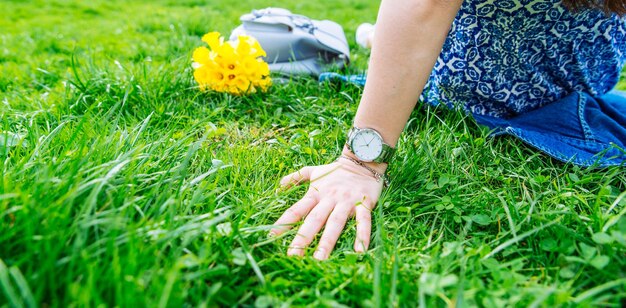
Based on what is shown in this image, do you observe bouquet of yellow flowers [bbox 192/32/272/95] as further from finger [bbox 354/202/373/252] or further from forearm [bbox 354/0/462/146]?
finger [bbox 354/202/373/252]

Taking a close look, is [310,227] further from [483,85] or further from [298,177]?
[483,85]

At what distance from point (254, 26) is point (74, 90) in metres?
1.03

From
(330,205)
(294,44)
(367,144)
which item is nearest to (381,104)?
(367,144)

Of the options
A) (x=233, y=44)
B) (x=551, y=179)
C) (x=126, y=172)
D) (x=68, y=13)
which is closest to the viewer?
(x=126, y=172)

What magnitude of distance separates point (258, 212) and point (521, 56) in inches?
47.8

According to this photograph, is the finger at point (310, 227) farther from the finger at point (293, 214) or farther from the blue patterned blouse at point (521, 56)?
the blue patterned blouse at point (521, 56)

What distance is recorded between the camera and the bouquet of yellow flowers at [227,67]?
7.43 ft

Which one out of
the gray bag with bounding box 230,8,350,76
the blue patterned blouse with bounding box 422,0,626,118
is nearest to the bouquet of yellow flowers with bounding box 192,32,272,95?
the gray bag with bounding box 230,8,350,76

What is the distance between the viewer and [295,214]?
56.4 inches

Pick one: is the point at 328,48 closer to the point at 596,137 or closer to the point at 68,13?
the point at 596,137

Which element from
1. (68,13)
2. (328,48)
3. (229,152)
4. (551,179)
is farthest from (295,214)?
(68,13)

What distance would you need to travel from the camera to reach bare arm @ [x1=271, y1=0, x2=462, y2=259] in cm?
140

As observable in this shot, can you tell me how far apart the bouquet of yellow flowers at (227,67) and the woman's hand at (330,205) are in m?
0.83

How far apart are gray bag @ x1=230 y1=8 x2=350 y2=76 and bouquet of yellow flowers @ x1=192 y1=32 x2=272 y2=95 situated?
29 cm
